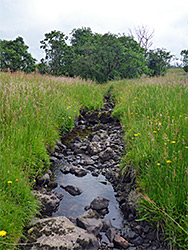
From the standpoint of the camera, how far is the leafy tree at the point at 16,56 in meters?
23.6

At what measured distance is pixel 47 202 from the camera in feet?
9.45

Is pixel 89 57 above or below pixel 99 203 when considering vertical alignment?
above

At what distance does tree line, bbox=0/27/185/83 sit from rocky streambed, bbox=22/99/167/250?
1018cm

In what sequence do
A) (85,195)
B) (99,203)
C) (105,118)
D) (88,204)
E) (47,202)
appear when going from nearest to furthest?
(47,202) < (99,203) < (88,204) < (85,195) < (105,118)

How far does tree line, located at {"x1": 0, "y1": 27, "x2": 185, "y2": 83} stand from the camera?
55.3ft

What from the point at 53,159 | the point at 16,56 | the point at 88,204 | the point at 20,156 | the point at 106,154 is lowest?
the point at 88,204

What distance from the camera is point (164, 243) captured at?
7.18ft

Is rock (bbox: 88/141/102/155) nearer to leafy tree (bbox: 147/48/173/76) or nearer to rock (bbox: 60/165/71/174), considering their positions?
rock (bbox: 60/165/71/174)

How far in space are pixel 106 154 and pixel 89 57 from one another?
46.9 ft

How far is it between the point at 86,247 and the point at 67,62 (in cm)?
2184

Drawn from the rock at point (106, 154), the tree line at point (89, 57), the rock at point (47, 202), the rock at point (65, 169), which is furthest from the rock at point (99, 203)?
the tree line at point (89, 57)

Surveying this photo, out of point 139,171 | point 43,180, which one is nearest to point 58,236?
point 43,180

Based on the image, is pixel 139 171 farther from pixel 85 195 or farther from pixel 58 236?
pixel 58 236

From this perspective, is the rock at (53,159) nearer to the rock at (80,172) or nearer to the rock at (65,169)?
the rock at (65,169)
